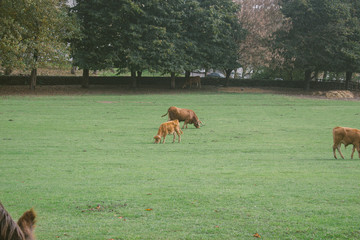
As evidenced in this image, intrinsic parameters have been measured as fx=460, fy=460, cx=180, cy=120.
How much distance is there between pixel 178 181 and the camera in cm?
1084

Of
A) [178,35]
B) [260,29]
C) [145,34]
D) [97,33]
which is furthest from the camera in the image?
[260,29]

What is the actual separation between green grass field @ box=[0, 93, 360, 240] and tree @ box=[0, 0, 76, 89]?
15956mm

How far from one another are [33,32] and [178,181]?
35.8m

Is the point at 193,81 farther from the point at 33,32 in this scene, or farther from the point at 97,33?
the point at 33,32

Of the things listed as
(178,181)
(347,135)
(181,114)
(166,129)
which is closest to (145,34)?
(181,114)

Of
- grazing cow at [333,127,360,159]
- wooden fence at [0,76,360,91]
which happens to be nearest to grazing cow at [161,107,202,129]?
grazing cow at [333,127,360,159]

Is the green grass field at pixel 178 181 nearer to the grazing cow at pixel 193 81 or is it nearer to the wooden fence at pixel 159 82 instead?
the wooden fence at pixel 159 82

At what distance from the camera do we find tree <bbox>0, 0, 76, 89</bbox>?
130 feet

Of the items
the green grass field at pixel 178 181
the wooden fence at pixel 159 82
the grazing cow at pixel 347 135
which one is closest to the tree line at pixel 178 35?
the wooden fence at pixel 159 82

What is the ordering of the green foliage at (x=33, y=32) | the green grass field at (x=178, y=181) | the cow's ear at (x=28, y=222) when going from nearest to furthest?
the cow's ear at (x=28, y=222) < the green grass field at (x=178, y=181) < the green foliage at (x=33, y=32)

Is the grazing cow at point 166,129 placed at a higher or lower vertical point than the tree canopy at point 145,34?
lower

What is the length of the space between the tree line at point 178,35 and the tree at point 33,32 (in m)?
0.09

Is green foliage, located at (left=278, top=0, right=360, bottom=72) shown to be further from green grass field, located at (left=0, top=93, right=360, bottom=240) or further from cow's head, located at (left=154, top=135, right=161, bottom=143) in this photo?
cow's head, located at (left=154, top=135, right=161, bottom=143)

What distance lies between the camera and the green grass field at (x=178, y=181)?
719cm
